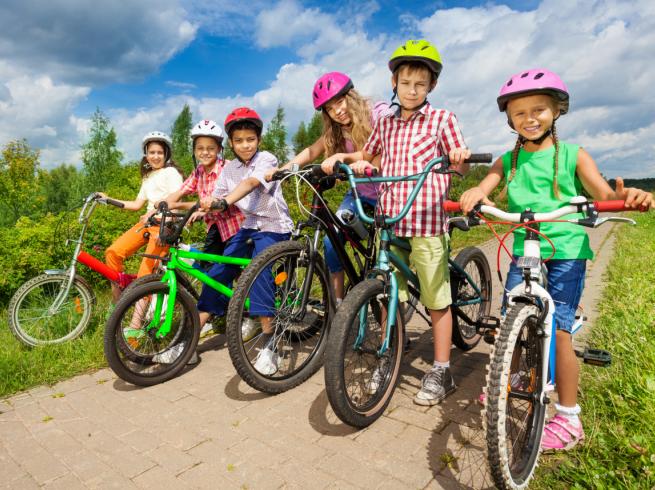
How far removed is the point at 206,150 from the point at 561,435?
359 cm

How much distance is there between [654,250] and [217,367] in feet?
26.2

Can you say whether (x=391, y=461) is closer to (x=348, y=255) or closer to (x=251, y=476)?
(x=251, y=476)

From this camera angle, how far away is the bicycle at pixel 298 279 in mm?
2891

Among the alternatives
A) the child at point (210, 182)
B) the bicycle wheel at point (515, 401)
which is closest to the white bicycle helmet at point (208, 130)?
the child at point (210, 182)

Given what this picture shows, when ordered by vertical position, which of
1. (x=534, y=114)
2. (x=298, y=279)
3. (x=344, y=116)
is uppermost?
(x=344, y=116)

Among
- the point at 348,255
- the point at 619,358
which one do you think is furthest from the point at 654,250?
the point at 348,255

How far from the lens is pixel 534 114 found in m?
2.36

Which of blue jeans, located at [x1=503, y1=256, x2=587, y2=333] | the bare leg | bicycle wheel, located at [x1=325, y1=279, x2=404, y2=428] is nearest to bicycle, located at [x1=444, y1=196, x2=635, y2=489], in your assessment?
blue jeans, located at [x1=503, y1=256, x2=587, y2=333]

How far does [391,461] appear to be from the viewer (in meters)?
2.37

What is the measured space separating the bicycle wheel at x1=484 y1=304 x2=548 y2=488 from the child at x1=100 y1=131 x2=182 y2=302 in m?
3.42

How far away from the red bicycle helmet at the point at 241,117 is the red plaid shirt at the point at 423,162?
138cm

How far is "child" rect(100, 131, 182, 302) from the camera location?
14.5 ft

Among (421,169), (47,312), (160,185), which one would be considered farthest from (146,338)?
(421,169)

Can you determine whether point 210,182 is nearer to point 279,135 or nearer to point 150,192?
point 150,192
